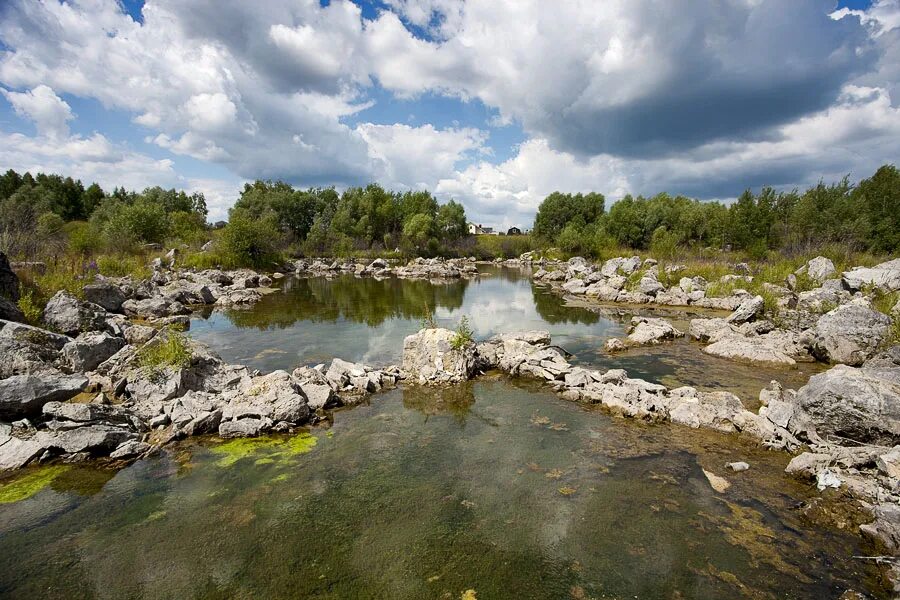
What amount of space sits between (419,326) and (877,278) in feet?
85.3

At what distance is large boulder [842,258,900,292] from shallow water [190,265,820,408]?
8.70 meters

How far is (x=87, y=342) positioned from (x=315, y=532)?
442 inches

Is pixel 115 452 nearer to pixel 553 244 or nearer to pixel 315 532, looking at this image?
pixel 315 532

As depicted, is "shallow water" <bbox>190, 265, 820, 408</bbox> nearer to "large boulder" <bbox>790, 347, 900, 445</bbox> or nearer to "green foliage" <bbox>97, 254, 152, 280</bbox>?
"large boulder" <bbox>790, 347, 900, 445</bbox>

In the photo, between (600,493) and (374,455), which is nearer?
(600,493)

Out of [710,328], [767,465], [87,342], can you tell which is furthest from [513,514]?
[710,328]

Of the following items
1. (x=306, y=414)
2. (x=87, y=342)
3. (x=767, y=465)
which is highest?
(x=87, y=342)

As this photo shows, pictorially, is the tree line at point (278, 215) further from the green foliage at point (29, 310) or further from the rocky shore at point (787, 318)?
the rocky shore at point (787, 318)

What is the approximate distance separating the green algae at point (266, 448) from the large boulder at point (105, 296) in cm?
1886

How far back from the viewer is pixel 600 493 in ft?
28.2

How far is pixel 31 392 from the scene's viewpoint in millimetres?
10141

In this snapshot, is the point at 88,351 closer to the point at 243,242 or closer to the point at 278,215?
A: the point at 243,242

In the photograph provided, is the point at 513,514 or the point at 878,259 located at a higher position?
the point at 878,259

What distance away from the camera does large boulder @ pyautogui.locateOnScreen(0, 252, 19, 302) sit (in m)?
16.1
